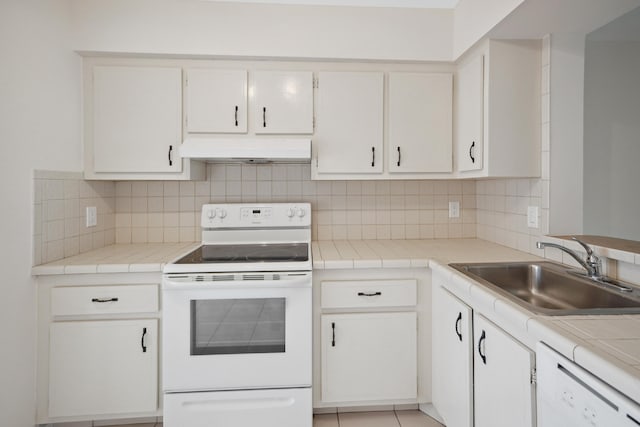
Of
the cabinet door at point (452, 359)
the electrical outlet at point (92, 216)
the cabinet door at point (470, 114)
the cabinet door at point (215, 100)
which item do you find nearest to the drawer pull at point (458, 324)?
the cabinet door at point (452, 359)

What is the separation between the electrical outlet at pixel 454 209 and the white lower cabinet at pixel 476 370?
0.86 metres

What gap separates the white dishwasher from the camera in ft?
2.38

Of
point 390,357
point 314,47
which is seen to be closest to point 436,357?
point 390,357

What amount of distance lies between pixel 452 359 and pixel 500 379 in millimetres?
399

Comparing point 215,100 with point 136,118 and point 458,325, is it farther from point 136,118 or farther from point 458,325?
point 458,325

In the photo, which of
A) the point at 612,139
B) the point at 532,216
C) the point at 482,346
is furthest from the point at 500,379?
the point at 612,139

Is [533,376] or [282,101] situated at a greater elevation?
[282,101]

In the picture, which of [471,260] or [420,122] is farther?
[420,122]

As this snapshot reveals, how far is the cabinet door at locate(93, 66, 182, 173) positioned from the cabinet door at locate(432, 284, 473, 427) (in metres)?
1.70

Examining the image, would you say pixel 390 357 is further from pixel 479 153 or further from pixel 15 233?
pixel 15 233

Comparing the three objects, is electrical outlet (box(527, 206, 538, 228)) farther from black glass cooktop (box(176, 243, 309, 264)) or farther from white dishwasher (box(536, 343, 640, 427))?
black glass cooktop (box(176, 243, 309, 264))

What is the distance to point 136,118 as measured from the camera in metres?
2.05

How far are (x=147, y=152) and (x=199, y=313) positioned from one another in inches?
40.0

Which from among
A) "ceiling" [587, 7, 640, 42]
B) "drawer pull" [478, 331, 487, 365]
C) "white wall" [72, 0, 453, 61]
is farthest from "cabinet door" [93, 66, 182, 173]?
"ceiling" [587, 7, 640, 42]
